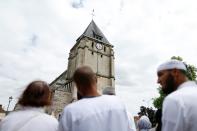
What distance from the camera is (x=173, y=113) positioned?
230cm

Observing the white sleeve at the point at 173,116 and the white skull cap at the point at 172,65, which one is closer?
the white sleeve at the point at 173,116

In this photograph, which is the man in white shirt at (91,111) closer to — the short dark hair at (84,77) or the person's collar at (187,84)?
the short dark hair at (84,77)

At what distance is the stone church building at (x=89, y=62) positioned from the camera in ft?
155

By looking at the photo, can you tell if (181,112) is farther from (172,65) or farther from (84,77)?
(84,77)

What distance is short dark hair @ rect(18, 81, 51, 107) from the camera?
9.86ft

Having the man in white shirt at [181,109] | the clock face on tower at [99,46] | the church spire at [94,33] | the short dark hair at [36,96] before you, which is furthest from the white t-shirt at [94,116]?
the church spire at [94,33]

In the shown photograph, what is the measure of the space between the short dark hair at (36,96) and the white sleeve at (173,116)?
148 cm

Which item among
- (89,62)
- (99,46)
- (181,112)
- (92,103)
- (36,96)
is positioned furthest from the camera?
(99,46)

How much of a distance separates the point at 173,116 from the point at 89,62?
4660 centimetres

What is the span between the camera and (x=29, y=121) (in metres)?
2.87

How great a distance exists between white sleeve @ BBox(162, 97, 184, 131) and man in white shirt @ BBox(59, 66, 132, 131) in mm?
740

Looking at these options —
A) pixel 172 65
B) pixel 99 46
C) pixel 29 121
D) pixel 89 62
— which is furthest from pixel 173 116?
pixel 99 46

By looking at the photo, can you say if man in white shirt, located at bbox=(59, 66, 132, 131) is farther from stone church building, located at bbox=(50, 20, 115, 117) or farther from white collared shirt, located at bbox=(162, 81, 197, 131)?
stone church building, located at bbox=(50, 20, 115, 117)

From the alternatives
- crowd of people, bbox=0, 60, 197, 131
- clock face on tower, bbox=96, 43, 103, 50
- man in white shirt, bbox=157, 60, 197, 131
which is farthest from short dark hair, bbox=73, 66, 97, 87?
clock face on tower, bbox=96, 43, 103, 50
